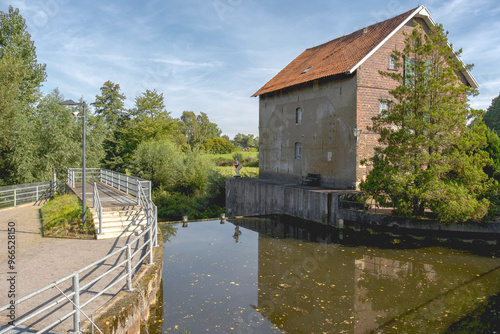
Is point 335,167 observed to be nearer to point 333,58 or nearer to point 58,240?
point 333,58

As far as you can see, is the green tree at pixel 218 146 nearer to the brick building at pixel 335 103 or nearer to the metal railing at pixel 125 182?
the brick building at pixel 335 103

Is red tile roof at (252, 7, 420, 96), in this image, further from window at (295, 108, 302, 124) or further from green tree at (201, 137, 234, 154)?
green tree at (201, 137, 234, 154)

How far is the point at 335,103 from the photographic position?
20.2 meters

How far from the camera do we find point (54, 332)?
16.5 ft

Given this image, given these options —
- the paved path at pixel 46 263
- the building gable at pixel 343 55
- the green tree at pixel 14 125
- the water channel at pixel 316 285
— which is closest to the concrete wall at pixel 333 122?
the building gable at pixel 343 55

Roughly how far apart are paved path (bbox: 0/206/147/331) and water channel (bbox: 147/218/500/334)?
1656 mm

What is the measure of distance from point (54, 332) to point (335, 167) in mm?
17098

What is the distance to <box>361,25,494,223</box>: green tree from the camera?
44.6 ft

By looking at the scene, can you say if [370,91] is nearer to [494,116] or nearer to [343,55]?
[343,55]

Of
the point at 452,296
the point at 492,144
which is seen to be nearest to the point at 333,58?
the point at 492,144

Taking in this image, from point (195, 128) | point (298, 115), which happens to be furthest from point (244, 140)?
point (298, 115)

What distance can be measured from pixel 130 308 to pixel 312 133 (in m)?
17.5

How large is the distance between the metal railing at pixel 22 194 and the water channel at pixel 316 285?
10.8 meters

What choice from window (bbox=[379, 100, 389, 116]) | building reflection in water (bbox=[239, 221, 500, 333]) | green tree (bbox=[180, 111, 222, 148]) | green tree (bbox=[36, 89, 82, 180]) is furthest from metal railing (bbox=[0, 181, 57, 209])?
green tree (bbox=[180, 111, 222, 148])
